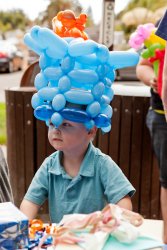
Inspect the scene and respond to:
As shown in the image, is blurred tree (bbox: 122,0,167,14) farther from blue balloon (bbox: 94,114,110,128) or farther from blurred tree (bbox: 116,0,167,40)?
blue balloon (bbox: 94,114,110,128)

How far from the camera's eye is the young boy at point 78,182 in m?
1.92

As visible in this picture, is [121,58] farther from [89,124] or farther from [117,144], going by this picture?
[117,144]

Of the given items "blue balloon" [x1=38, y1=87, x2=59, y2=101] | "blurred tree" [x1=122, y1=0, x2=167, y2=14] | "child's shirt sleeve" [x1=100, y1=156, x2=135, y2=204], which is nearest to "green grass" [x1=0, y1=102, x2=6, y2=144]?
"child's shirt sleeve" [x1=100, y1=156, x2=135, y2=204]

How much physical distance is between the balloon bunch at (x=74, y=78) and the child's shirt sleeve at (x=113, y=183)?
0.21m

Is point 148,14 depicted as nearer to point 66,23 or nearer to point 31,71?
point 31,71

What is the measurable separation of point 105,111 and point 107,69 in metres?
0.19

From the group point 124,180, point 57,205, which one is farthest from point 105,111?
point 57,205

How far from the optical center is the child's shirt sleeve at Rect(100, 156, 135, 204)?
191 centimetres

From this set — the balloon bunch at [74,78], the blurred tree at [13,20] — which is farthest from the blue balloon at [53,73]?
the blurred tree at [13,20]

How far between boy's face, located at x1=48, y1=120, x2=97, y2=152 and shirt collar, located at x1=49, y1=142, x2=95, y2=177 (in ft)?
0.35

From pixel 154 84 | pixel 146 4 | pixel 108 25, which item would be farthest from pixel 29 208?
pixel 146 4

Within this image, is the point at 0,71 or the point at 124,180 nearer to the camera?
the point at 124,180

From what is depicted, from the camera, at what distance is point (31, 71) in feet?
13.7

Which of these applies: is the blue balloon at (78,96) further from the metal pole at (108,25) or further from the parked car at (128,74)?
the parked car at (128,74)
